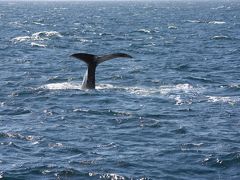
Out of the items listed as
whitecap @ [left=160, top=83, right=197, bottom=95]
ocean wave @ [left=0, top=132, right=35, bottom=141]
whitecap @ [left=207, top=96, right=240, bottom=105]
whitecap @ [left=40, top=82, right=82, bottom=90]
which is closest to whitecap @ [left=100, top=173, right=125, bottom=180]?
ocean wave @ [left=0, top=132, right=35, bottom=141]

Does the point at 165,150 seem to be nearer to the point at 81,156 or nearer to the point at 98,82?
the point at 81,156

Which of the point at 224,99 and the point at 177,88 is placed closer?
the point at 224,99

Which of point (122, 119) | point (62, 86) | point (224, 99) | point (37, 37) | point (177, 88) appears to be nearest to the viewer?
point (122, 119)

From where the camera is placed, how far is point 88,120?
28.7 metres

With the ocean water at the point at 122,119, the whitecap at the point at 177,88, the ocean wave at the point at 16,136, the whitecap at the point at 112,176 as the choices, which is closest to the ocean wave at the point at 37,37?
the ocean water at the point at 122,119

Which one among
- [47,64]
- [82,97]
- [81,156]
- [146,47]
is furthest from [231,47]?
[81,156]

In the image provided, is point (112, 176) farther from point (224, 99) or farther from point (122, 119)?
point (224, 99)

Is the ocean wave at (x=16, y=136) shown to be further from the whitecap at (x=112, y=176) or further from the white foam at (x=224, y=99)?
the white foam at (x=224, y=99)

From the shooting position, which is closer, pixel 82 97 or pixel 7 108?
pixel 7 108

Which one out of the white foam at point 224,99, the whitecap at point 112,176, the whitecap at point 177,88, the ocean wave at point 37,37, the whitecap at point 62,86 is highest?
the white foam at point 224,99

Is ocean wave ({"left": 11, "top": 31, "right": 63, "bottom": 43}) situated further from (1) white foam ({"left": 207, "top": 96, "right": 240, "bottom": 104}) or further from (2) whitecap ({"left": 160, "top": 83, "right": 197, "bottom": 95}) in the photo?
(1) white foam ({"left": 207, "top": 96, "right": 240, "bottom": 104})

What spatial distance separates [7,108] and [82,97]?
4.34m

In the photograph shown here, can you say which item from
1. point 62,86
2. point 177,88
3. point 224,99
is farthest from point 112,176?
point 62,86

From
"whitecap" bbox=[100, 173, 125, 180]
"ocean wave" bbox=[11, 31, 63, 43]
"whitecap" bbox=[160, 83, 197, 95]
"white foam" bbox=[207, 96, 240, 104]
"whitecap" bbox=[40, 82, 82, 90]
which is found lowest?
"ocean wave" bbox=[11, 31, 63, 43]
